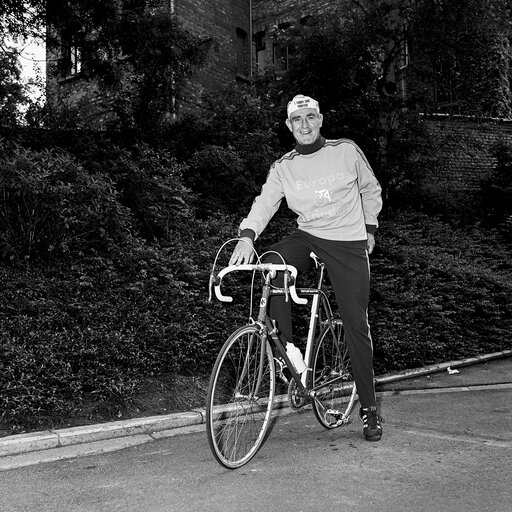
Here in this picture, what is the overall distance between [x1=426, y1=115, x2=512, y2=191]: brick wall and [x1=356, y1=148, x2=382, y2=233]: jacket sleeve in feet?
31.6

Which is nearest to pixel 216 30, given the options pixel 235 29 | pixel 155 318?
pixel 235 29

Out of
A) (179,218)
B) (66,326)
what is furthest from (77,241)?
(179,218)

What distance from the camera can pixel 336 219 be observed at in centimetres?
490

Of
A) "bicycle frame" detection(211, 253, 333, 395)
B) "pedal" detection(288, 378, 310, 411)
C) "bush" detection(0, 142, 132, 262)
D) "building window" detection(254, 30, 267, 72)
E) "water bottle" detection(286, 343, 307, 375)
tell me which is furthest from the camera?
"building window" detection(254, 30, 267, 72)

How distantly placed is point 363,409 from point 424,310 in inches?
186

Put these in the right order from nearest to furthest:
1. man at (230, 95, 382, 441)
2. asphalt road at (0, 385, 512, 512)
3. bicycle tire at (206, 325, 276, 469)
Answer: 1. asphalt road at (0, 385, 512, 512)
2. bicycle tire at (206, 325, 276, 469)
3. man at (230, 95, 382, 441)

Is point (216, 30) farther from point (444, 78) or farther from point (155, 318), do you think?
point (155, 318)

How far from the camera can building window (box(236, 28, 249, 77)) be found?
23422 mm

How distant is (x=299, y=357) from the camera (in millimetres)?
4652

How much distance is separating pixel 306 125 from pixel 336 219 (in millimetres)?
651

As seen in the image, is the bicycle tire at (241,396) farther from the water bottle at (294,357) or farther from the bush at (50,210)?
the bush at (50,210)

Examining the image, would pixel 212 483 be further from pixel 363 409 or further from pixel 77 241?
pixel 77 241

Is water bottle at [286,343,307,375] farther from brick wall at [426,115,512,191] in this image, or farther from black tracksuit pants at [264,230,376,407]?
brick wall at [426,115,512,191]

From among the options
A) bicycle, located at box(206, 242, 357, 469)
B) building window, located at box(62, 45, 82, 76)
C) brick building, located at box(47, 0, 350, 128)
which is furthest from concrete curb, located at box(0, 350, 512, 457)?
brick building, located at box(47, 0, 350, 128)
